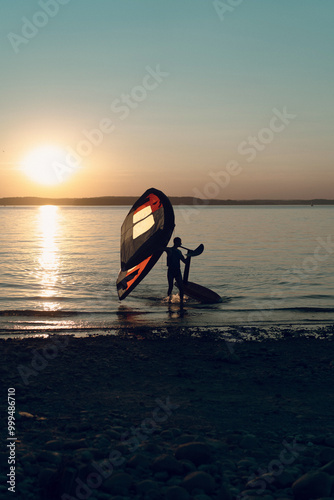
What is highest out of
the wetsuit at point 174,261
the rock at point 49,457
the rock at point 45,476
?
the wetsuit at point 174,261

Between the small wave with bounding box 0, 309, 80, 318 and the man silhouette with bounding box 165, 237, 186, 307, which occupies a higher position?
the man silhouette with bounding box 165, 237, 186, 307

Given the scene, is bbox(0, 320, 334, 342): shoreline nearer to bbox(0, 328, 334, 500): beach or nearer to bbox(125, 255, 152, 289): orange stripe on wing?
bbox(0, 328, 334, 500): beach

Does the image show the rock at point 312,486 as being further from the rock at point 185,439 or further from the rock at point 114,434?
the rock at point 114,434

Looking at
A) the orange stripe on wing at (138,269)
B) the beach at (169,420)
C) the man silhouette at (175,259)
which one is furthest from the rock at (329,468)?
the orange stripe on wing at (138,269)

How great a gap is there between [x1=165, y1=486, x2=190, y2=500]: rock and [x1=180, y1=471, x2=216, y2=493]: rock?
0.16m

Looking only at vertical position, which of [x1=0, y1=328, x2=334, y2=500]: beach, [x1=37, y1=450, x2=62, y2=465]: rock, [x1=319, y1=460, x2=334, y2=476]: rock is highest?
[x1=319, y1=460, x2=334, y2=476]: rock

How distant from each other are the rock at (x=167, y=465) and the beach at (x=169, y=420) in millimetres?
11

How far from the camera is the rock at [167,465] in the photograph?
5211 millimetres

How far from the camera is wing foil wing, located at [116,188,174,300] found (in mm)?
16688

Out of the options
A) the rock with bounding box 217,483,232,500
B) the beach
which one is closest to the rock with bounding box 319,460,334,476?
the beach

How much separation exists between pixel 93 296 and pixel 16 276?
7678mm

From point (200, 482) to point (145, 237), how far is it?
13677 mm

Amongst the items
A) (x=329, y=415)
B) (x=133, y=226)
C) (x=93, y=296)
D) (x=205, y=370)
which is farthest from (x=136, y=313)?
(x=329, y=415)

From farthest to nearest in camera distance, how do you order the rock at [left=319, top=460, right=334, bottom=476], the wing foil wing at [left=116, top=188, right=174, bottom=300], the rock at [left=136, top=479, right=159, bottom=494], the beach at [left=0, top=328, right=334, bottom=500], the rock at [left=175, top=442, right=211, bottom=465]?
the wing foil wing at [left=116, top=188, right=174, bottom=300]
the rock at [left=175, top=442, right=211, bottom=465]
the rock at [left=319, top=460, right=334, bottom=476]
the beach at [left=0, top=328, right=334, bottom=500]
the rock at [left=136, top=479, right=159, bottom=494]
